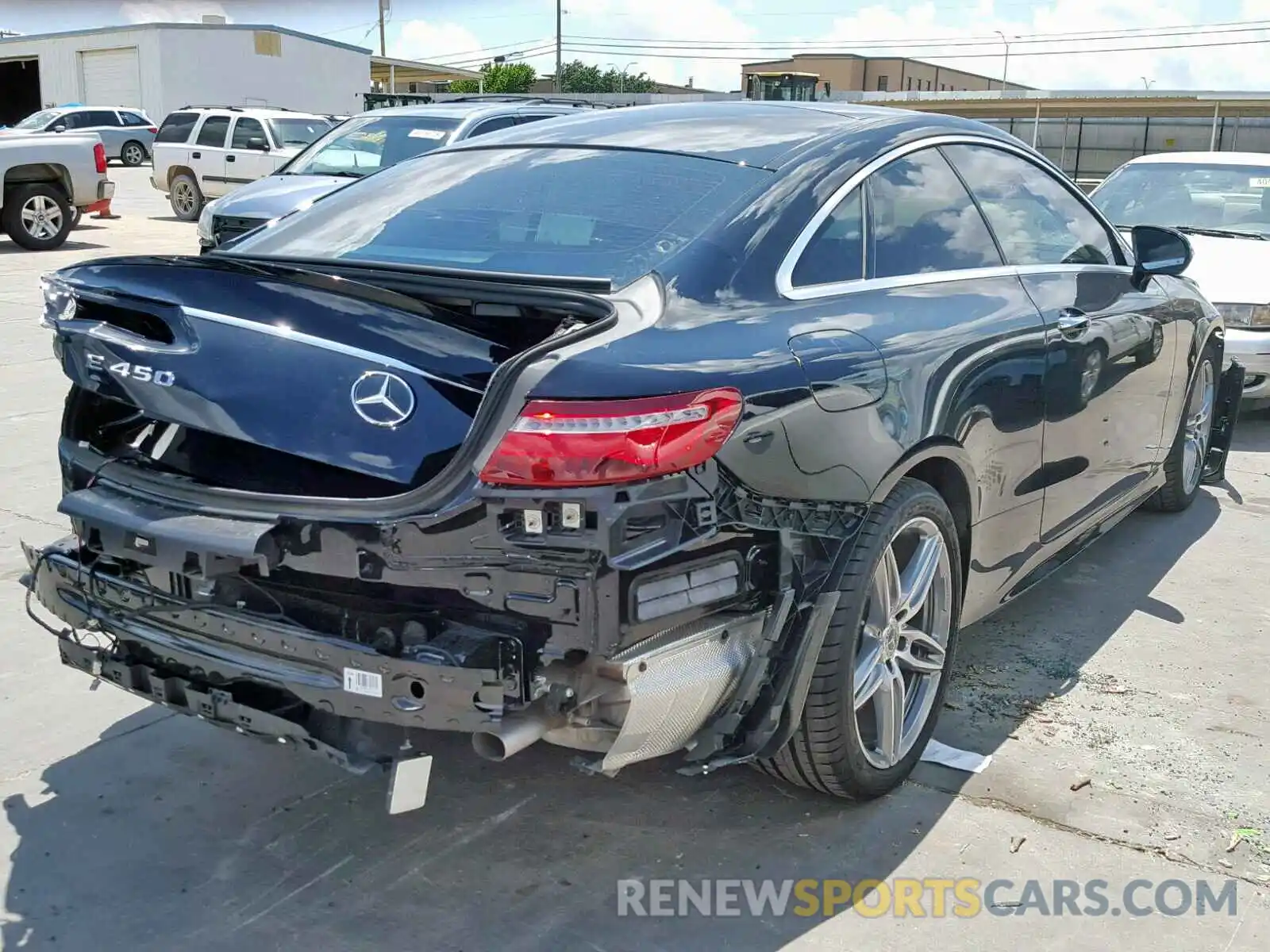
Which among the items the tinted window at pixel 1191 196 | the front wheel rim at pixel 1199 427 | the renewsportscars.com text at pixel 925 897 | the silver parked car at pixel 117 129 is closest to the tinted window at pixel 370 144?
the tinted window at pixel 1191 196

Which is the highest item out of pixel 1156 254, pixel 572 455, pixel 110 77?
pixel 110 77

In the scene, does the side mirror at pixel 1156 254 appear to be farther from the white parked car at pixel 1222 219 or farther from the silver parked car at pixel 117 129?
the silver parked car at pixel 117 129

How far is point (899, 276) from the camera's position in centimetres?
343

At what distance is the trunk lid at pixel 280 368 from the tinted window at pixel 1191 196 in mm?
6965

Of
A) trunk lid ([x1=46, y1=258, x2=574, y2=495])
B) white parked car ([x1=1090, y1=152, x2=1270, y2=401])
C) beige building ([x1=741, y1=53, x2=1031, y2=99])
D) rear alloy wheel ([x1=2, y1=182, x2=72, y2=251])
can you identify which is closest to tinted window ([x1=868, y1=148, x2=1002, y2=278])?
trunk lid ([x1=46, y1=258, x2=574, y2=495])

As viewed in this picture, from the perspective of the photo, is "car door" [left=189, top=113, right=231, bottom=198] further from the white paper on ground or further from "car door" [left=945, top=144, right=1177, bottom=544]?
the white paper on ground

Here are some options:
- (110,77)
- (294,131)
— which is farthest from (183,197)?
(110,77)

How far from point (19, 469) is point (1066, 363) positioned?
196 inches

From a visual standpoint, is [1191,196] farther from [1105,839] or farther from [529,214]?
[529,214]

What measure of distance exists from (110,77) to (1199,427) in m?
49.5

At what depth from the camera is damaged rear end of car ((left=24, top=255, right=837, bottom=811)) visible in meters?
2.44

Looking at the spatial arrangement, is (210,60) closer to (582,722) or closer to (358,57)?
(358,57)

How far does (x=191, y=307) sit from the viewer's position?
2.74 metres

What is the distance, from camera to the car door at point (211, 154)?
19.6 metres
